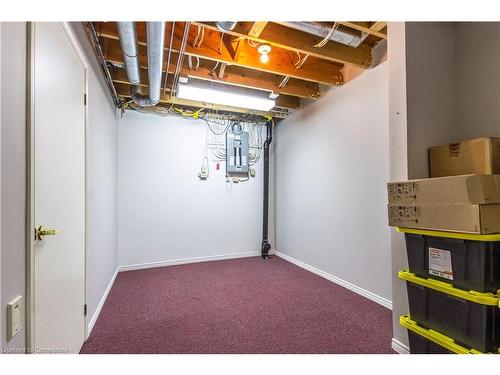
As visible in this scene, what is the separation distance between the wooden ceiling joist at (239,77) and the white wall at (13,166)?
1.59 meters

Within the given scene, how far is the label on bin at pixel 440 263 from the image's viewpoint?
4.32 feet

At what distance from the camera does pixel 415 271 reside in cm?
149

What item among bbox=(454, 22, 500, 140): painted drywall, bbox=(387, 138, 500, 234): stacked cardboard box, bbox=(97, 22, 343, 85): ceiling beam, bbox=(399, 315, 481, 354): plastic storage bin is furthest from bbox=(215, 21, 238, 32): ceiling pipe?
bbox=(399, 315, 481, 354): plastic storage bin

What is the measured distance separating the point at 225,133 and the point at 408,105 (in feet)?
9.83

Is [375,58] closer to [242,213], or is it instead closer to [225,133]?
[225,133]

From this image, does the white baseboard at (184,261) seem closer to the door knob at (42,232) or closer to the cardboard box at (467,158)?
the door knob at (42,232)

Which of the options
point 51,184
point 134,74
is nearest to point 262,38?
point 134,74

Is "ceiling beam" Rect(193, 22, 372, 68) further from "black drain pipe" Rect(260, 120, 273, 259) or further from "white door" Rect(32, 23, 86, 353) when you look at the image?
"black drain pipe" Rect(260, 120, 273, 259)

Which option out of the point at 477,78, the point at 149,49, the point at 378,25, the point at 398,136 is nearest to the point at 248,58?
the point at 149,49

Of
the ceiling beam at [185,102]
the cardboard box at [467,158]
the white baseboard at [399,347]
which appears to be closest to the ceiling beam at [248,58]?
the ceiling beam at [185,102]

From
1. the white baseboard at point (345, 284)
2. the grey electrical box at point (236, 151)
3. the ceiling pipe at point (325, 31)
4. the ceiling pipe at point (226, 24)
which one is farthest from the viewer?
the grey electrical box at point (236, 151)

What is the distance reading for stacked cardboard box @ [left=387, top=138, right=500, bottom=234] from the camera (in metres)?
1.17

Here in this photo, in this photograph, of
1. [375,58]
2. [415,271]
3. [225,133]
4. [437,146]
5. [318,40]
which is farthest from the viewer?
[225,133]

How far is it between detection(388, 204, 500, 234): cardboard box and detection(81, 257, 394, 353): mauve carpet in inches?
39.3
